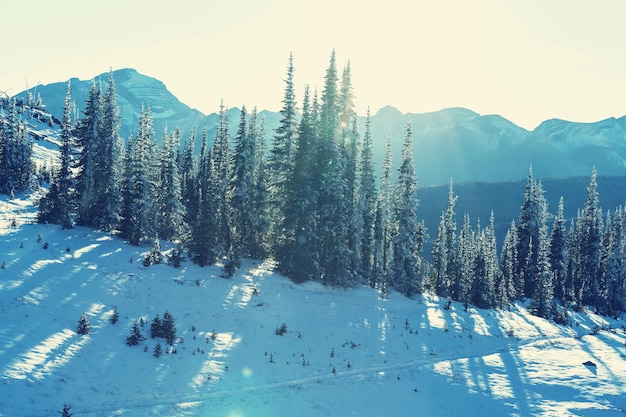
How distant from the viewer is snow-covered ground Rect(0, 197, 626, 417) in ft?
56.6

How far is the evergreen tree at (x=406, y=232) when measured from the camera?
147ft

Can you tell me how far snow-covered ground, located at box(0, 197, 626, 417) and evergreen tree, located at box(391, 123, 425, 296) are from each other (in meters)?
8.07

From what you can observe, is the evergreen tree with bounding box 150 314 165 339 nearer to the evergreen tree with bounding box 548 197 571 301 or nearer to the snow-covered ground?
the snow-covered ground

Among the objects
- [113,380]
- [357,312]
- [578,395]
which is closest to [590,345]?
[578,395]

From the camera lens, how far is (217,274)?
3538 cm

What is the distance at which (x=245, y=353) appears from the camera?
22875 mm

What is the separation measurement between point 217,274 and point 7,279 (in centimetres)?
1513

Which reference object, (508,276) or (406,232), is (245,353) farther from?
(508,276)

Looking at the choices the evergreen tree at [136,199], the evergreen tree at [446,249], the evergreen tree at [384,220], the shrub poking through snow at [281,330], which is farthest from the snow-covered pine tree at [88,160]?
the evergreen tree at [446,249]

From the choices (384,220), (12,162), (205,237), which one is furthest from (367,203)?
(12,162)

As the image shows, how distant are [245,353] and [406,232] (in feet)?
88.7

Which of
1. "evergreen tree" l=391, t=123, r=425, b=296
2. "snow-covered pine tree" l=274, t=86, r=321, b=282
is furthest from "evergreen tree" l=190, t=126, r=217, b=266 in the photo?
"evergreen tree" l=391, t=123, r=425, b=296

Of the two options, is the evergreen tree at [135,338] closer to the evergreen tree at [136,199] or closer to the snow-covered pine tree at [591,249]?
the evergreen tree at [136,199]

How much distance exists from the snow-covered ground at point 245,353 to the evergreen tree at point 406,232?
807cm
